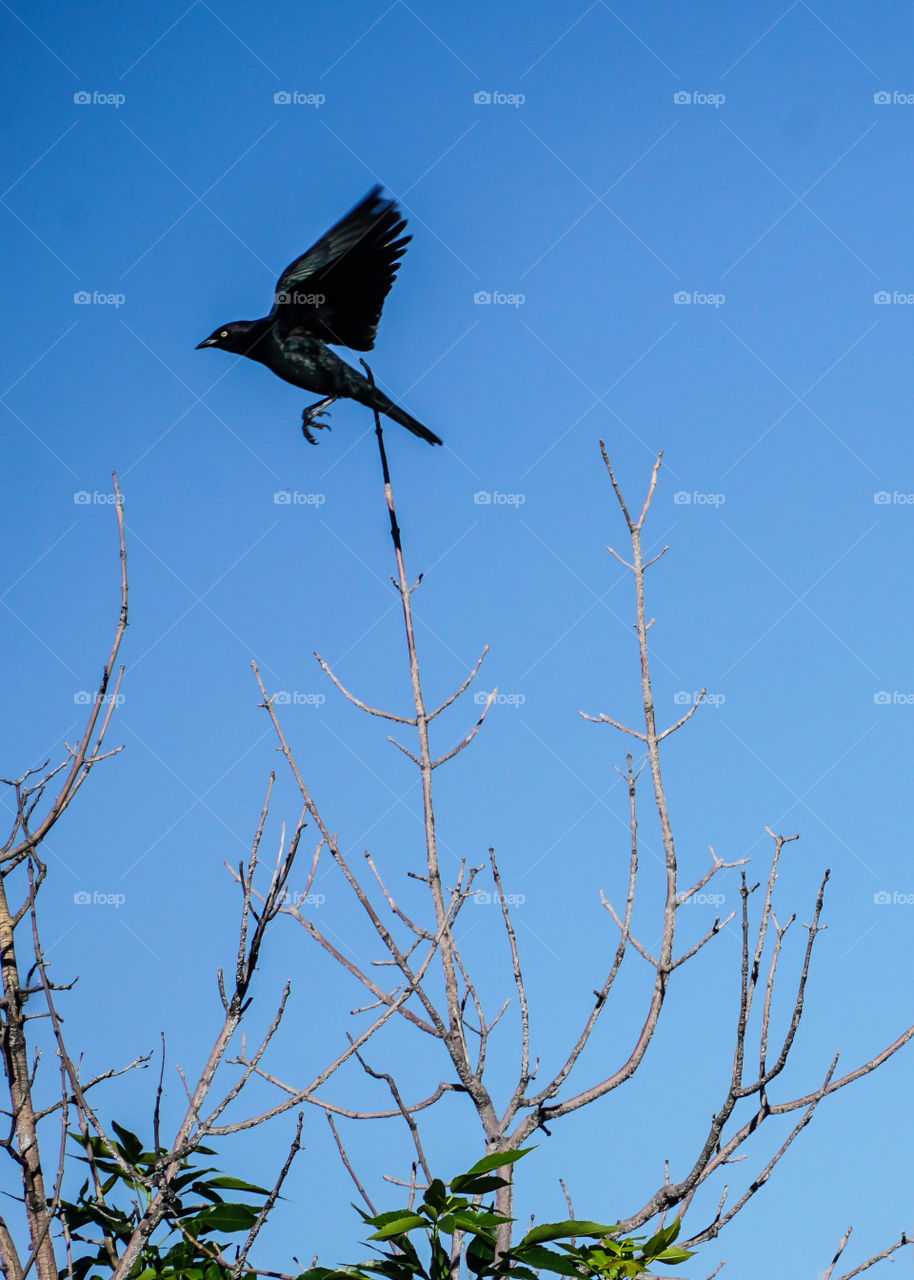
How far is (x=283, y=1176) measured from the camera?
2.45 metres

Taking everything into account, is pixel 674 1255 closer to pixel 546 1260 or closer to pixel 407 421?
pixel 546 1260

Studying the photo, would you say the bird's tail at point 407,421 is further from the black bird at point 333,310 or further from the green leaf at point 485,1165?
the green leaf at point 485,1165

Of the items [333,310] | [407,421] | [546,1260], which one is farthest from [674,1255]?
[333,310]

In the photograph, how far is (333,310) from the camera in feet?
15.6

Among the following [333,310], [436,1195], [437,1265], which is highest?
[333,310]

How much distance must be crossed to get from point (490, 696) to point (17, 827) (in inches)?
43.7

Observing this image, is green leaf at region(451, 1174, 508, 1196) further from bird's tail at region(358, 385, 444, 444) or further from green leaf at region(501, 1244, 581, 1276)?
bird's tail at region(358, 385, 444, 444)

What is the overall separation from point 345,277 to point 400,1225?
3515 millimetres

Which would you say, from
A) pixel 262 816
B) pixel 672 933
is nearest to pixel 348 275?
pixel 262 816

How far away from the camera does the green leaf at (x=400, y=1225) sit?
2158 millimetres

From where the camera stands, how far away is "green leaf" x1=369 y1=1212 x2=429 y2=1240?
2.16m

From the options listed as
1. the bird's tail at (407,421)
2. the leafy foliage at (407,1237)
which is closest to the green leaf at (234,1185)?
the leafy foliage at (407,1237)

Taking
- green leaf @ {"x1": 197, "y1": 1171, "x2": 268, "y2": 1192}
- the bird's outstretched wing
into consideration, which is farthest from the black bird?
green leaf @ {"x1": 197, "y1": 1171, "x2": 268, "y2": 1192}

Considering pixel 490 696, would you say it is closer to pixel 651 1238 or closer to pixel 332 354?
pixel 651 1238
